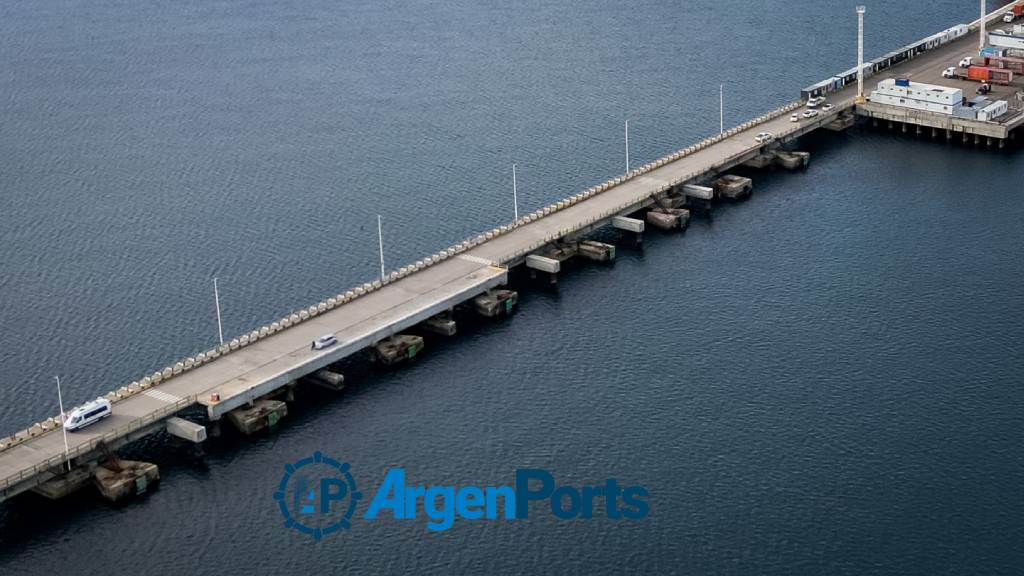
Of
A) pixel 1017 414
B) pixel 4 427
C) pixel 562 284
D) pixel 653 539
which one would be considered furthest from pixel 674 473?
pixel 4 427

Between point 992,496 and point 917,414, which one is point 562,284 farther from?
point 992,496

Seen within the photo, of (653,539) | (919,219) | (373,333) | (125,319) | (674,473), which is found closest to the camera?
(653,539)

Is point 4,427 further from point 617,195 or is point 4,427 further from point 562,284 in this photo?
point 617,195

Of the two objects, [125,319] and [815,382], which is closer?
[815,382]

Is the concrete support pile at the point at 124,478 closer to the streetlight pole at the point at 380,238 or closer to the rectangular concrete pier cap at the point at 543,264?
the streetlight pole at the point at 380,238

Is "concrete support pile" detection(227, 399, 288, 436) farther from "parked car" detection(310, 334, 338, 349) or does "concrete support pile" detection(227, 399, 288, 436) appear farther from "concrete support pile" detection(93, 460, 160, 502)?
"concrete support pile" detection(93, 460, 160, 502)

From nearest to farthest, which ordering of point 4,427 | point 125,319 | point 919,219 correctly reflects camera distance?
point 4,427, point 125,319, point 919,219

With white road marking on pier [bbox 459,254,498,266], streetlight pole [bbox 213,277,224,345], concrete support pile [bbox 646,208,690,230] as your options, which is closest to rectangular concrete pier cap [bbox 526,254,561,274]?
white road marking on pier [bbox 459,254,498,266]

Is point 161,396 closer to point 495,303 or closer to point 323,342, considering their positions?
point 323,342
